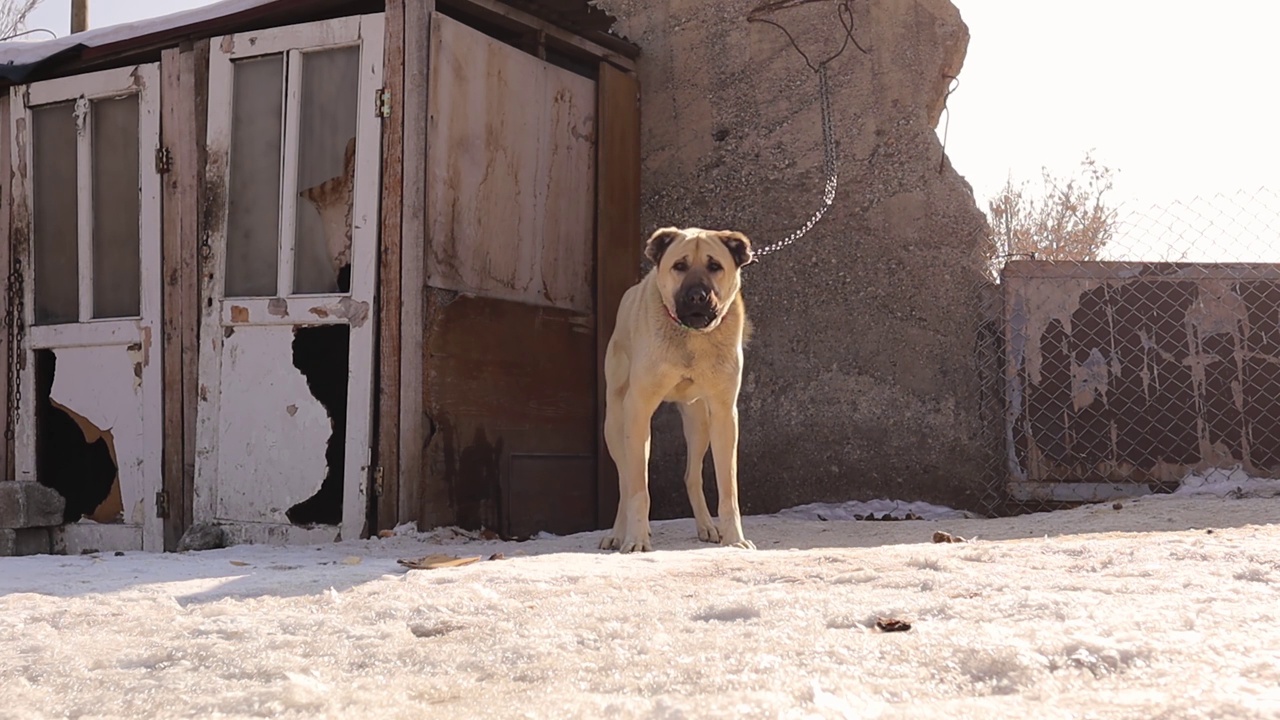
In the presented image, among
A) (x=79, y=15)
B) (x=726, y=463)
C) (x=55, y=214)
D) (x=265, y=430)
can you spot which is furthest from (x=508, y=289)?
(x=79, y=15)

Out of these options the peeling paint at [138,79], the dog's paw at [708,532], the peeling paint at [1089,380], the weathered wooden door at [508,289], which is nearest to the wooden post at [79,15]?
the peeling paint at [138,79]

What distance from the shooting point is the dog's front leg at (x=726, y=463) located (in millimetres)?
4520

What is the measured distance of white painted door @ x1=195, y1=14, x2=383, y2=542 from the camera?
5.56m

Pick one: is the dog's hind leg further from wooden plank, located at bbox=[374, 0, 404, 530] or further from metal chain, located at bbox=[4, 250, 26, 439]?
metal chain, located at bbox=[4, 250, 26, 439]

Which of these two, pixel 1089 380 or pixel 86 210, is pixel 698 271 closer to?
pixel 1089 380

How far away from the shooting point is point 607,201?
665cm

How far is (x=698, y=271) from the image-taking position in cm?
439

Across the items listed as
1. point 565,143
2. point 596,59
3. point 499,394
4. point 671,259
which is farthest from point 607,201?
point 671,259

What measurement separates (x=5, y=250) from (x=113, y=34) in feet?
4.84

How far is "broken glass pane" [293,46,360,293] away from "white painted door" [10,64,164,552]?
37.5 inches

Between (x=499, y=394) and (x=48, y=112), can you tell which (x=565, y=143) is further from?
(x=48, y=112)

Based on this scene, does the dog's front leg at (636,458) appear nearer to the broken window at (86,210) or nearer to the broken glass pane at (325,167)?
the broken glass pane at (325,167)

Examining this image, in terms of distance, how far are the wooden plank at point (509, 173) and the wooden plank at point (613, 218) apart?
3.9 inches

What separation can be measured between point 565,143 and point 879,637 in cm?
488
